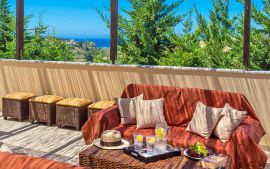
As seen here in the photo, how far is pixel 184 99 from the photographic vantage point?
485 centimetres

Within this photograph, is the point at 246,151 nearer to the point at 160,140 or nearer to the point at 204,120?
the point at 204,120

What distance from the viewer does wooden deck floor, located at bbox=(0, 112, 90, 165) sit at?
4848mm

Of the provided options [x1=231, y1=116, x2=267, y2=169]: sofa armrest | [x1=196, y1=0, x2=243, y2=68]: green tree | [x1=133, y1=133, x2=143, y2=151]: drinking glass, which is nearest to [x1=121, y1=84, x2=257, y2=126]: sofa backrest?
[x1=231, y1=116, x2=267, y2=169]: sofa armrest

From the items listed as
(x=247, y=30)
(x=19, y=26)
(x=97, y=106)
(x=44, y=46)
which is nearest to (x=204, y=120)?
(x=247, y=30)

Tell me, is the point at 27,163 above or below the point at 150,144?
above

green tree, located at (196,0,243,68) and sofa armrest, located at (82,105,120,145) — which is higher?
green tree, located at (196,0,243,68)

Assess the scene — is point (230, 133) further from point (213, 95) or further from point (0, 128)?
point (0, 128)

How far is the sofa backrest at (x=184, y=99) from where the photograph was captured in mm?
4570

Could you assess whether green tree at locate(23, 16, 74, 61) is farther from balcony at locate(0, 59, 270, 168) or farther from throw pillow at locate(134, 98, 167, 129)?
throw pillow at locate(134, 98, 167, 129)

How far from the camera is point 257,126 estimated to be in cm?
429

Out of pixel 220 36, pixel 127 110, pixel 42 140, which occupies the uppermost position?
pixel 220 36

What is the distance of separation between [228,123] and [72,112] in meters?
2.67

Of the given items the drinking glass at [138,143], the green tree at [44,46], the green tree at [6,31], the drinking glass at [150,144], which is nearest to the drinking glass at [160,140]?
the drinking glass at [150,144]

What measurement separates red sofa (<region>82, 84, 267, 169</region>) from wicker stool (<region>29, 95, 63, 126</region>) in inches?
63.3
